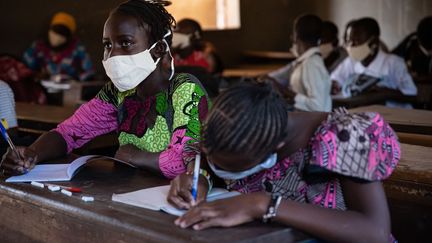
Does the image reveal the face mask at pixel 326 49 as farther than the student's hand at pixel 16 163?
Yes

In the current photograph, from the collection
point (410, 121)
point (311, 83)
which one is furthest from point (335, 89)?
point (410, 121)

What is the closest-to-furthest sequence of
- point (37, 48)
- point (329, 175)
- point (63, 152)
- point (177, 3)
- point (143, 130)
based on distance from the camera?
point (329, 175) → point (143, 130) → point (63, 152) → point (37, 48) → point (177, 3)

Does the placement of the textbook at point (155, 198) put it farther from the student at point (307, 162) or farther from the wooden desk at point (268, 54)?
the wooden desk at point (268, 54)

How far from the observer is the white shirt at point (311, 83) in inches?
176

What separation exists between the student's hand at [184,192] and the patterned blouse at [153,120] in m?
0.29

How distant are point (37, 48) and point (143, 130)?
5.15 m

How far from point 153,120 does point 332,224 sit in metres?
0.88

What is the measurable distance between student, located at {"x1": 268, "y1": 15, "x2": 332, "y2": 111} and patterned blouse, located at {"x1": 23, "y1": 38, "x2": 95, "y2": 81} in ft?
9.15

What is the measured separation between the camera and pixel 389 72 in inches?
224

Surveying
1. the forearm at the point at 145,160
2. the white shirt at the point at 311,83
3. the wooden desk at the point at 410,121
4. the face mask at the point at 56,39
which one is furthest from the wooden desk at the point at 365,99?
the face mask at the point at 56,39

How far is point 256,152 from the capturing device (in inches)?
58.8

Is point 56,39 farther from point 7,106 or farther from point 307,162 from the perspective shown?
point 307,162

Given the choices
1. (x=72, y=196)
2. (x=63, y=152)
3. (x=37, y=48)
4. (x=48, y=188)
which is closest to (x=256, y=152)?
(x=72, y=196)

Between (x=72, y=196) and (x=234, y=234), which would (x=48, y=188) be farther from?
(x=234, y=234)
